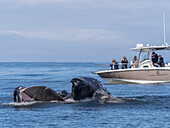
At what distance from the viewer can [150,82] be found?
3319 centimetres

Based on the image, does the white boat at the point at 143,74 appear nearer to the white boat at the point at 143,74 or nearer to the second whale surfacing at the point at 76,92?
the white boat at the point at 143,74

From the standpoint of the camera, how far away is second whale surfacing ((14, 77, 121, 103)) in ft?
55.7

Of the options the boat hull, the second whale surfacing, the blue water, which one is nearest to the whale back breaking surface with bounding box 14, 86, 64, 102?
the second whale surfacing

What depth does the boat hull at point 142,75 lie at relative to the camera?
32.8 meters

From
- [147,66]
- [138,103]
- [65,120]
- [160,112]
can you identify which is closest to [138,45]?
[147,66]

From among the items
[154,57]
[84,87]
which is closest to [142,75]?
[154,57]

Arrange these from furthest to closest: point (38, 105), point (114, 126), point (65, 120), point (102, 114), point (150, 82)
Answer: point (150, 82) → point (38, 105) → point (102, 114) → point (65, 120) → point (114, 126)

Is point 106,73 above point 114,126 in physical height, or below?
above

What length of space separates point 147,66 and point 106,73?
3.57 m

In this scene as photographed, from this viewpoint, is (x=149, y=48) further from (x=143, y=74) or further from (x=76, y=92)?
A: (x=76, y=92)

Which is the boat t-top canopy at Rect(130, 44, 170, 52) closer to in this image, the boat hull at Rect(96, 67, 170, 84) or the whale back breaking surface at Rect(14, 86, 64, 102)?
the boat hull at Rect(96, 67, 170, 84)

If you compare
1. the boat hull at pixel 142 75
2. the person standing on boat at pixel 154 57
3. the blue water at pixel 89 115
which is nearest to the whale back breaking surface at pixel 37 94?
the blue water at pixel 89 115

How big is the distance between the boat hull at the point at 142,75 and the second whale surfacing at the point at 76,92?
15.7 meters

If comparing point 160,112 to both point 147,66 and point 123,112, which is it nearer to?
point 123,112
